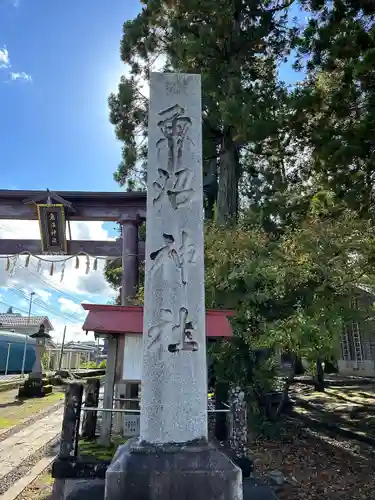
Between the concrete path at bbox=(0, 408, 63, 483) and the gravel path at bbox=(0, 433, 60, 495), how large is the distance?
8 centimetres

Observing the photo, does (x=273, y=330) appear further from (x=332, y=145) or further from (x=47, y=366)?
(x=47, y=366)

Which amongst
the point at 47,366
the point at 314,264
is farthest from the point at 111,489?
the point at 47,366

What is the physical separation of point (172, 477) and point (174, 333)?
1110mm

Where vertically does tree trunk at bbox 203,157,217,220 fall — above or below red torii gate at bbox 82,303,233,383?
above

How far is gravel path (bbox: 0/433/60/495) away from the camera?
17.8ft

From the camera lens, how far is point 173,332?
3402 millimetres

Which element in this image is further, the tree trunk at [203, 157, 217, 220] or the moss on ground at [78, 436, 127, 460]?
the tree trunk at [203, 157, 217, 220]

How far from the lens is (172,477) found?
2936 mm

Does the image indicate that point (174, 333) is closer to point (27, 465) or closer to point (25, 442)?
point (27, 465)

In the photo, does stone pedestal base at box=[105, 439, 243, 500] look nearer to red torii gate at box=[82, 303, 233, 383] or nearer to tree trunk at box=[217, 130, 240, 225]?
red torii gate at box=[82, 303, 233, 383]

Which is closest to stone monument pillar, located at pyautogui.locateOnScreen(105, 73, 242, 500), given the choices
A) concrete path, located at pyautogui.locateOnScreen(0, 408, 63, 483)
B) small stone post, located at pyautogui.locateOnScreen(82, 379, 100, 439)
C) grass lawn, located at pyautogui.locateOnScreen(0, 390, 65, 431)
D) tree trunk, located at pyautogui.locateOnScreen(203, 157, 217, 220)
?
concrete path, located at pyautogui.locateOnScreen(0, 408, 63, 483)

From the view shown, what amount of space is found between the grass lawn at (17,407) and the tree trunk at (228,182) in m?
7.73

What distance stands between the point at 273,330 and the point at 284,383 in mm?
2600

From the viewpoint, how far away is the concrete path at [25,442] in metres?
6.50
